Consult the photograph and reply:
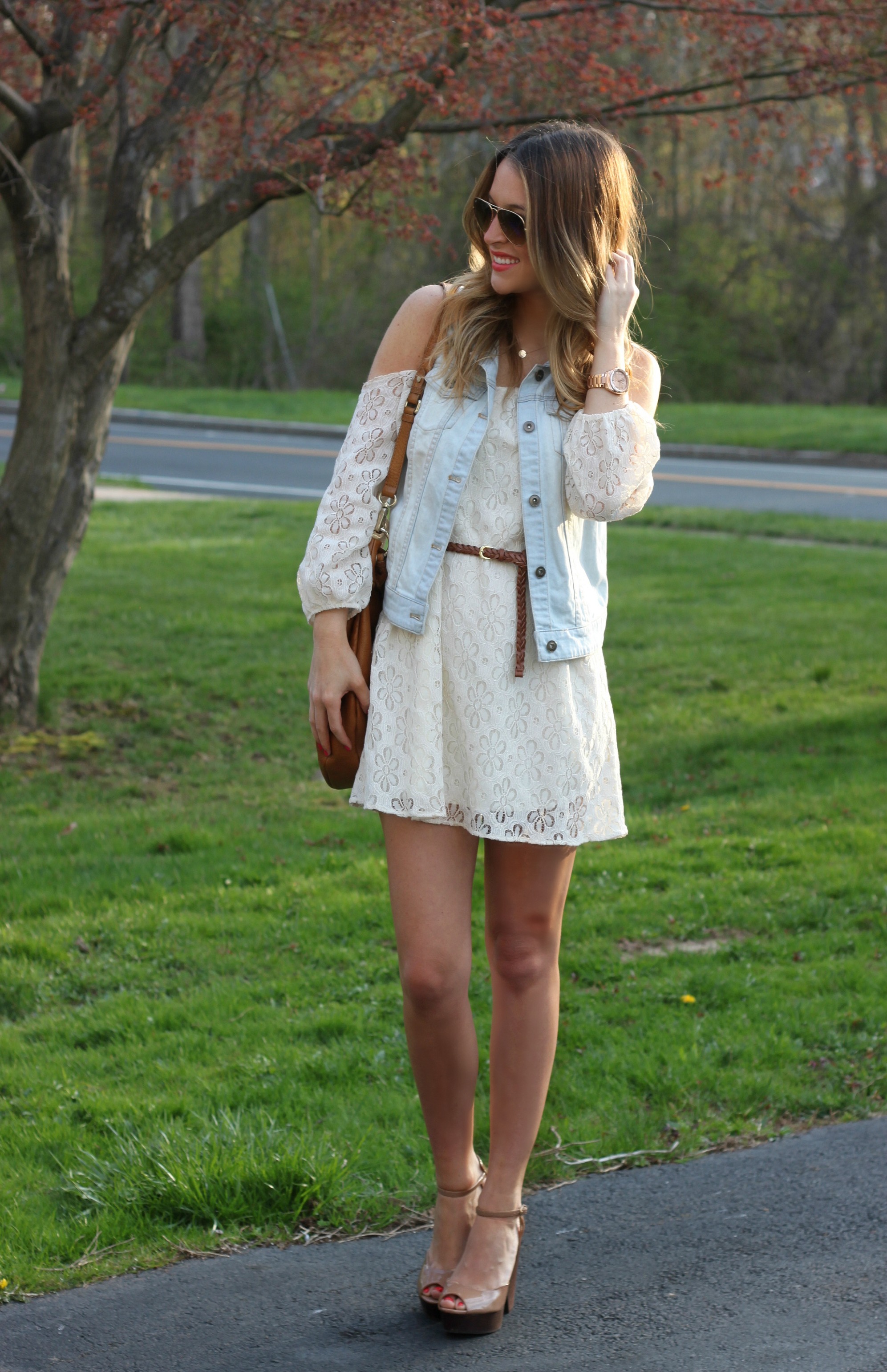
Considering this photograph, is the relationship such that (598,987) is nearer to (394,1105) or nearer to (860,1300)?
(394,1105)

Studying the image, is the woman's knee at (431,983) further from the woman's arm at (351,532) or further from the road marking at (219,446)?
the road marking at (219,446)

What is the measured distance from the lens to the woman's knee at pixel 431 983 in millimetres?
2578

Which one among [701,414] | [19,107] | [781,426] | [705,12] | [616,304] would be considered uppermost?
[705,12]

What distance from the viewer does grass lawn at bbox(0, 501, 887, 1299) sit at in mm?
3150

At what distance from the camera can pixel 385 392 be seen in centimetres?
262

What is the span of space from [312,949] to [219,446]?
1635 cm

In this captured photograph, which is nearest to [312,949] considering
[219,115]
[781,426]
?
[219,115]

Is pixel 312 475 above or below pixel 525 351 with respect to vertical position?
below

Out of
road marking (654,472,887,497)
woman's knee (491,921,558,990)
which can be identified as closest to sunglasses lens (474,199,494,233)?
woman's knee (491,921,558,990)

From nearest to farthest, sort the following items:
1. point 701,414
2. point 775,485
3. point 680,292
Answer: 1. point 775,485
2. point 701,414
3. point 680,292

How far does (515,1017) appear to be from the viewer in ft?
8.87

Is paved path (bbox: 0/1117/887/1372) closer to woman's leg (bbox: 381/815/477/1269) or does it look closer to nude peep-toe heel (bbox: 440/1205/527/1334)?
nude peep-toe heel (bbox: 440/1205/527/1334)

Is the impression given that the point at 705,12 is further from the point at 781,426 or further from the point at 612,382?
the point at 781,426

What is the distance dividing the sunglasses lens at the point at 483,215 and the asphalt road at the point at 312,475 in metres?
12.3
